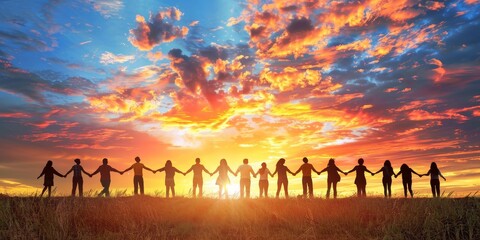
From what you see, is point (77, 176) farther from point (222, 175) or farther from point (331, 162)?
point (331, 162)

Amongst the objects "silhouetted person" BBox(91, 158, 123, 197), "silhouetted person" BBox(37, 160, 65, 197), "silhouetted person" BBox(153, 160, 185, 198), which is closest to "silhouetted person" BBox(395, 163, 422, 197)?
"silhouetted person" BBox(153, 160, 185, 198)

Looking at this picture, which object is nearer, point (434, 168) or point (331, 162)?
point (331, 162)

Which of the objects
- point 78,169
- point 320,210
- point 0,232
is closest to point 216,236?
point 320,210

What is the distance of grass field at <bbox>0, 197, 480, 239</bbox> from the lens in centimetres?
1479

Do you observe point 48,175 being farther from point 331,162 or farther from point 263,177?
point 331,162

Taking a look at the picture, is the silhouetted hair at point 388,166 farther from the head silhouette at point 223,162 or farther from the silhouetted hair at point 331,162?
the head silhouette at point 223,162

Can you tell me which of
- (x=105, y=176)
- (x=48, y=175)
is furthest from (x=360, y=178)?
(x=48, y=175)

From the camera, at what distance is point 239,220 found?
18.0 meters

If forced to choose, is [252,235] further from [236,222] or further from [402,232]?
[402,232]

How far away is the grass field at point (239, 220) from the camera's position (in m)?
14.8

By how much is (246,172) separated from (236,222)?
9092mm

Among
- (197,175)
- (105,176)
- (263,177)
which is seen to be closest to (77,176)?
(105,176)

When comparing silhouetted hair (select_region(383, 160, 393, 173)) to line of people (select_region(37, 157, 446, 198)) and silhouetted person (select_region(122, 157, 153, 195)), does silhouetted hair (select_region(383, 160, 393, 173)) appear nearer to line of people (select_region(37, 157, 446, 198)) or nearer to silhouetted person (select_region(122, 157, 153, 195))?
line of people (select_region(37, 157, 446, 198))

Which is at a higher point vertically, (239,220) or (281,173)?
(281,173)
